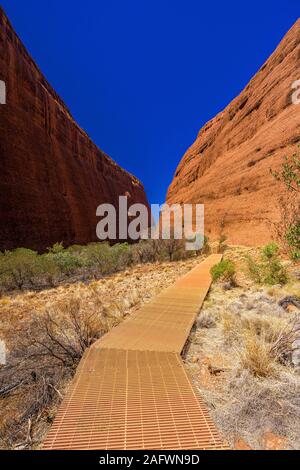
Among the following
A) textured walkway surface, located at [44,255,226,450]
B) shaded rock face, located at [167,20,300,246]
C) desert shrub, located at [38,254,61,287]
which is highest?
shaded rock face, located at [167,20,300,246]

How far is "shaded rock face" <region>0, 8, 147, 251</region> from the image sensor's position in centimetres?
2225

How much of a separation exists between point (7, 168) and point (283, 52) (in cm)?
2749

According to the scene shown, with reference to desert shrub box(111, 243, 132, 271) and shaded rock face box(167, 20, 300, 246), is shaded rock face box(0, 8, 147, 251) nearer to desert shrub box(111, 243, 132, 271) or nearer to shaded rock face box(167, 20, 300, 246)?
desert shrub box(111, 243, 132, 271)

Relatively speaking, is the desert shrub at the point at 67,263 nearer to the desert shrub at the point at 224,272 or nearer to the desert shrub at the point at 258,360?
the desert shrub at the point at 224,272

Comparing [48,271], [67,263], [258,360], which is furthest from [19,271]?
[258,360]

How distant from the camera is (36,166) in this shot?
26.0 m

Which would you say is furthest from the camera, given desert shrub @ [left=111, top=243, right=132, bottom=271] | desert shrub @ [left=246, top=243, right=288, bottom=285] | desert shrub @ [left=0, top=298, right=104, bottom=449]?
desert shrub @ [left=111, top=243, right=132, bottom=271]

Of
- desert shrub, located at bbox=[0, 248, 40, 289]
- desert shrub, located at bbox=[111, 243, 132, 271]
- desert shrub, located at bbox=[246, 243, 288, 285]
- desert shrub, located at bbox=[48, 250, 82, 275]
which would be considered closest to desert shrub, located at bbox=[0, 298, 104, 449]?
desert shrub, located at bbox=[246, 243, 288, 285]

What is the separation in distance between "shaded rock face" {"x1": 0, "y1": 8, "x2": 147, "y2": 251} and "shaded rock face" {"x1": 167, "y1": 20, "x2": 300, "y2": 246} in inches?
564

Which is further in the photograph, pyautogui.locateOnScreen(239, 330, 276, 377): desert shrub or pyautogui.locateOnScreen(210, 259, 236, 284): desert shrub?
pyautogui.locateOnScreen(210, 259, 236, 284): desert shrub

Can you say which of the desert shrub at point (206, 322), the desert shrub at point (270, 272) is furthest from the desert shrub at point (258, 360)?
the desert shrub at point (270, 272)

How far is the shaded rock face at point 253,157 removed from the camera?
16359mm
